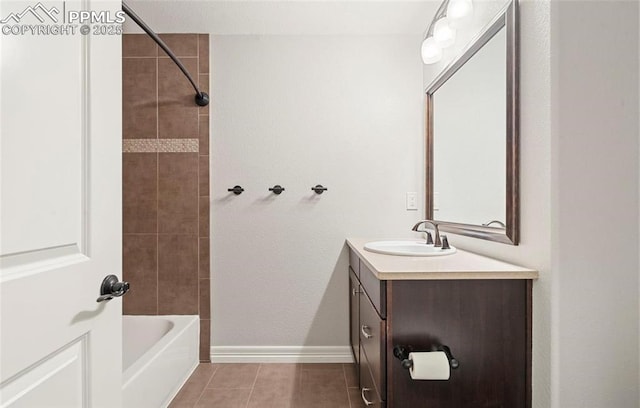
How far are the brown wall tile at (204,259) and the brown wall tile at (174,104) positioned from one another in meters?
0.73

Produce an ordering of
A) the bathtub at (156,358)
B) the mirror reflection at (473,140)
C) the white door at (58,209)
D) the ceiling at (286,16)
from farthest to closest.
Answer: the ceiling at (286,16), the bathtub at (156,358), the mirror reflection at (473,140), the white door at (58,209)

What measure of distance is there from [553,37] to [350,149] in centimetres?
154

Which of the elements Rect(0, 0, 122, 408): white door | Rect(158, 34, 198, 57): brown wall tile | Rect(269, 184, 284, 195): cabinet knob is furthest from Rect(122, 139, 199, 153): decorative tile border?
Rect(0, 0, 122, 408): white door

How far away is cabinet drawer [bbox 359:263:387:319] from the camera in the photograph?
1.39m

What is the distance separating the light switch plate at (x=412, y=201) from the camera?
269 centimetres

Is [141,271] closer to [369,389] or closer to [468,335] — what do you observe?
[369,389]

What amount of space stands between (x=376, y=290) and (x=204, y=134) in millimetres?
1727

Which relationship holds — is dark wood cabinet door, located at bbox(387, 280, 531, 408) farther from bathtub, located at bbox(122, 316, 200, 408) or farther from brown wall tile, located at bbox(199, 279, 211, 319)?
brown wall tile, located at bbox(199, 279, 211, 319)

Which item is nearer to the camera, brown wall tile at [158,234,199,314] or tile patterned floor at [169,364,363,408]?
tile patterned floor at [169,364,363,408]

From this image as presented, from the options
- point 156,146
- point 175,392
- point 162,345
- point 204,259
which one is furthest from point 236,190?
point 175,392

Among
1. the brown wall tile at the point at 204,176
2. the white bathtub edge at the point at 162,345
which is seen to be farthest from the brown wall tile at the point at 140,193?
the white bathtub edge at the point at 162,345

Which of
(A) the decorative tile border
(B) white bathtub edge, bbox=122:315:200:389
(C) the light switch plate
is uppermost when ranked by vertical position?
(A) the decorative tile border

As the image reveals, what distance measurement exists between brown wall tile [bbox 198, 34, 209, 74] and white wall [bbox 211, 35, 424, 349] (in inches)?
2.4

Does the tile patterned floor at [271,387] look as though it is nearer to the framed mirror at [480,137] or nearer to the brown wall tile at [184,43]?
the framed mirror at [480,137]
